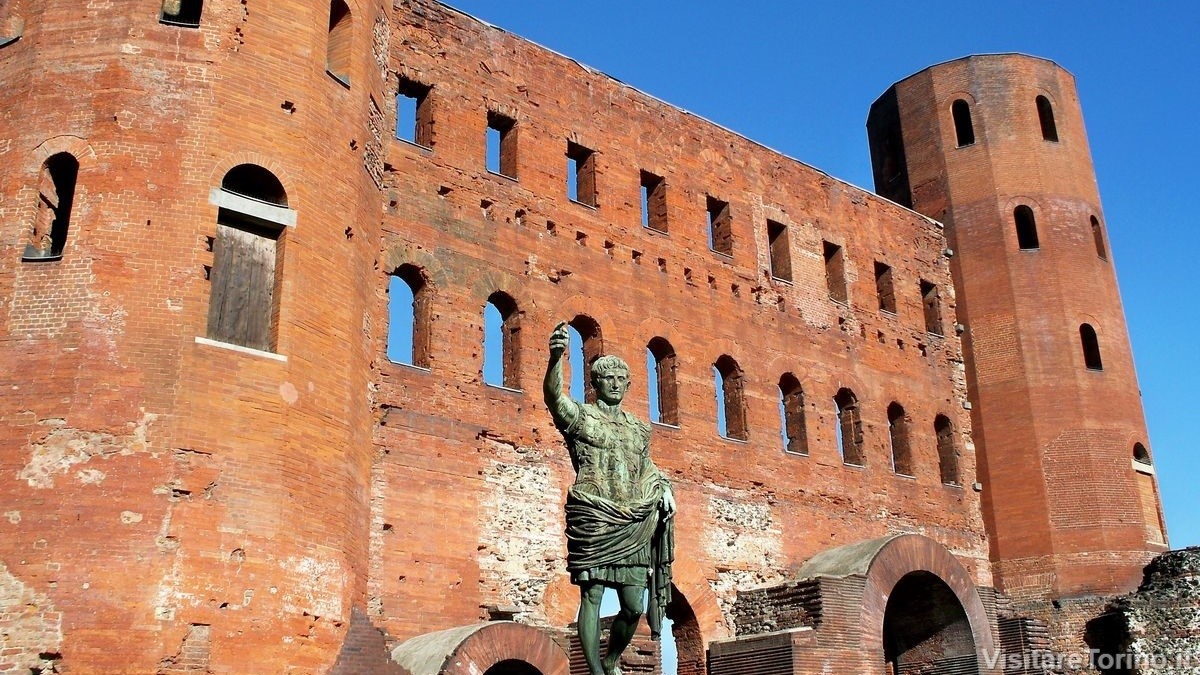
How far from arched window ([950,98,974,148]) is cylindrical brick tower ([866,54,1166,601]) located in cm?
3

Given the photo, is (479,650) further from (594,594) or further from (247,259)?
(594,594)

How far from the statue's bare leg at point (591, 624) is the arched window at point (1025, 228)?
17.2 metres

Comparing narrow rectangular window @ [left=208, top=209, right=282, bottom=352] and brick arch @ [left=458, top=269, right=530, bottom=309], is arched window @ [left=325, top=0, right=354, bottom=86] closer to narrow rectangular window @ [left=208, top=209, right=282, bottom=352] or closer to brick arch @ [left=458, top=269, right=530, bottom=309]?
narrow rectangular window @ [left=208, top=209, right=282, bottom=352]

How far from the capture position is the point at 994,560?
2070 centimetres

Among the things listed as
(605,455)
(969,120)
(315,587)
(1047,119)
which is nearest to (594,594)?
(605,455)

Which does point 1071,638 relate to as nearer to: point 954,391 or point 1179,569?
point 1179,569

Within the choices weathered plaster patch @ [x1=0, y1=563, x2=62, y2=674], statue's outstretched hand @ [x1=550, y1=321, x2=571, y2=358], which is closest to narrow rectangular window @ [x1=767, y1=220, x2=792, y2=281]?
weathered plaster patch @ [x1=0, y1=563, x2=62, y2=674]

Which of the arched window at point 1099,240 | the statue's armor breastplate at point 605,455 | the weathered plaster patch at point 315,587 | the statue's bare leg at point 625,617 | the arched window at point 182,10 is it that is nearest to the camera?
the statue's bare leg at point 625,617

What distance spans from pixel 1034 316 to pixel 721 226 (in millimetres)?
6253

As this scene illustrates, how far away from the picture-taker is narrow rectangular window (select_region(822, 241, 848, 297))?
66.7ft

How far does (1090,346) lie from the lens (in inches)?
853

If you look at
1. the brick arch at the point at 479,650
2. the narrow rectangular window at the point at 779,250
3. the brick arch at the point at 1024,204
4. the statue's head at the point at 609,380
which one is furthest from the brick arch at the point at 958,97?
the statue's head at the point at 609,380

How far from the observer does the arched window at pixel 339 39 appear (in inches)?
540

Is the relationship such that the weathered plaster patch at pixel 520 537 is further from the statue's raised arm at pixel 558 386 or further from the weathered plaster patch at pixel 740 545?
the statue's raised arm at pixel 558 386
